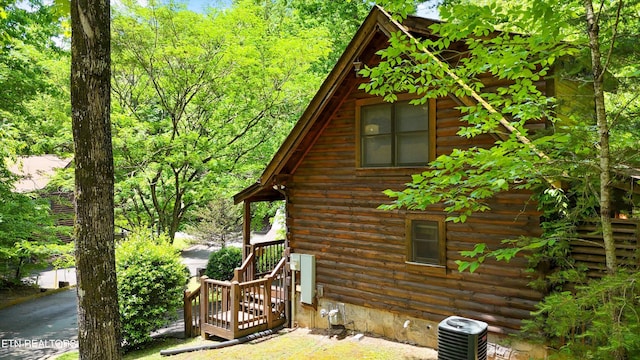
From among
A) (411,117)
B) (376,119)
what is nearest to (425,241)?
(411,117)

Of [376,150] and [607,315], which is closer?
[607,315]

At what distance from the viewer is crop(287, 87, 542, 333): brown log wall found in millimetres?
6848

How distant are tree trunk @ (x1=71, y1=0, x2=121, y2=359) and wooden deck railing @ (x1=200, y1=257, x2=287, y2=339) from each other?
6.14 meters

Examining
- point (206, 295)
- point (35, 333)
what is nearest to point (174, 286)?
point (206, 295)

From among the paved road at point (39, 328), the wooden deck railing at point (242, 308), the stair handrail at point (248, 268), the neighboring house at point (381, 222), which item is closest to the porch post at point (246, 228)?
the stair handrail at point (248, 268)

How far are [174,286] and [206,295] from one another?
1371mm

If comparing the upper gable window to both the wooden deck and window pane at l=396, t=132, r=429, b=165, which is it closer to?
window pane at l=396, t=132, r=429, b=165

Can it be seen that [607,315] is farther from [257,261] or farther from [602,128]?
[257,261]

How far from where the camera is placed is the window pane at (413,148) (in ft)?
26.0

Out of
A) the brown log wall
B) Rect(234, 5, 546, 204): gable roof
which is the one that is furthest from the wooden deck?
Rect(234, 5, 546, 204): gable roof

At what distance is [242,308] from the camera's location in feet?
31.9

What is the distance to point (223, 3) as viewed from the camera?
16.3 meters

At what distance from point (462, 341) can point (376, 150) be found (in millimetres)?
4885

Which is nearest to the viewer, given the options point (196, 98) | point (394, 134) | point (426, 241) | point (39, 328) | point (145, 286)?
point (426, 241)
